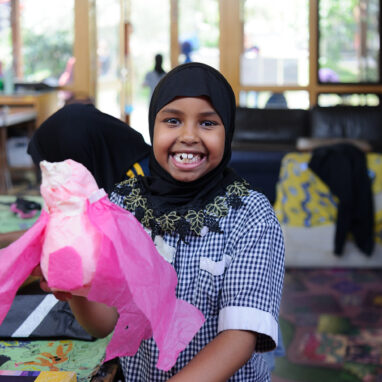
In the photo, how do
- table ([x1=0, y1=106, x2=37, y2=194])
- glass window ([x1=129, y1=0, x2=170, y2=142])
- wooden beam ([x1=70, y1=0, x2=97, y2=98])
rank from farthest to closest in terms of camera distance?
glass window ([x1=129, y1=0, x2=170, y2=142]) < wooden beam ([x1=70, y1=0, x2=97, y2=98]) < table ([x1=0, y1=106, x2=37, y2=194])

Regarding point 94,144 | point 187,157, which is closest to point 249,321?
point 187,157

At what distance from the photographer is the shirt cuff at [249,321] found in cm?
105

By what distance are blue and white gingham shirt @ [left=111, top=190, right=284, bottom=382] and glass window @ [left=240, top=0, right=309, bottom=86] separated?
277 inches

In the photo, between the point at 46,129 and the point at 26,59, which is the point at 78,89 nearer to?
the point at 26,59

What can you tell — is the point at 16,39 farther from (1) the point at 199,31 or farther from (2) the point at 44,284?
(2) the point at 44,284

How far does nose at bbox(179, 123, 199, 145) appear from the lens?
3.67 feet

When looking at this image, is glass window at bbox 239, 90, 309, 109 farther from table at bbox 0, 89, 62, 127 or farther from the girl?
the girl

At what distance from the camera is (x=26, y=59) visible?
336 inches

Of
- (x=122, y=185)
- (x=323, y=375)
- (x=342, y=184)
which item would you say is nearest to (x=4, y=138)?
(x=342, y=184)

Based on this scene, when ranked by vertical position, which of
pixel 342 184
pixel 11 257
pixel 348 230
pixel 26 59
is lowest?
pixel 348 230

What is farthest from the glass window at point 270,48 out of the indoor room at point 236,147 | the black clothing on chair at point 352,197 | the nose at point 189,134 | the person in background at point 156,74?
the nose at point 189,134

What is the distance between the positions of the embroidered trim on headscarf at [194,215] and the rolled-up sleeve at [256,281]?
0.18 feet

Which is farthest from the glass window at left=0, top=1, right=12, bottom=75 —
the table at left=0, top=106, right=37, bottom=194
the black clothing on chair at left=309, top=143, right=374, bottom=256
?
the black clothing on chair at left=309, top=143, right=374, bottom=256

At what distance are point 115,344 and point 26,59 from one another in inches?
317
